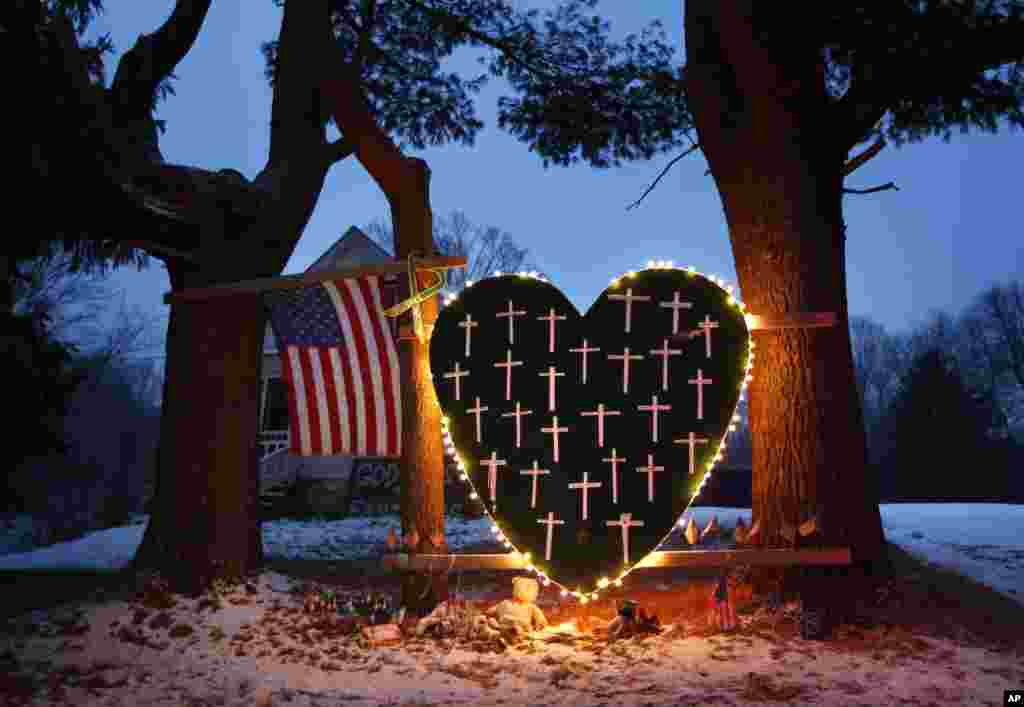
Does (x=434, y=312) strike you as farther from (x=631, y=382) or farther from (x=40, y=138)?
(x=40, y=138)

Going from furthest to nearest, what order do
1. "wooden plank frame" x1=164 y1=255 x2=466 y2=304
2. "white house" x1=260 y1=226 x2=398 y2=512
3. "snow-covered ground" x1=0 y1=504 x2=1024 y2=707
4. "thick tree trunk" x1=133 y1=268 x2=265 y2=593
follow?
"white house" x1=260 y1=226 x2=398 y2=512 < "thick tree trunk" x1=133 y1=268 x2=265 y2=593 < "wooden plank frame" x1=164 y1=255 x2=466 y2=304 < "snow-covered ground" x1=0 y1=504 x2=1024 y2=707

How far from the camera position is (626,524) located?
4.52m

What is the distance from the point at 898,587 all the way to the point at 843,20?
15.0 ft

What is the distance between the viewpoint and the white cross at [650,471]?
454 centimetres

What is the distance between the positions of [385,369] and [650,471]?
88.9 inches

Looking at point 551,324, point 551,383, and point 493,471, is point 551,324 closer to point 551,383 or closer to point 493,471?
point 551,383

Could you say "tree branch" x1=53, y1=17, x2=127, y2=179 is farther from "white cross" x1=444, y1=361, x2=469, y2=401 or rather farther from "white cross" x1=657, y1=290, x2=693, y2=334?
"white cross" x1=657, y1=290, x2=693, y2=334

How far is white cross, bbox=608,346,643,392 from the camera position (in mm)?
4645

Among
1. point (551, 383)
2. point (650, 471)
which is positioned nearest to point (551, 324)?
point (551, 383)

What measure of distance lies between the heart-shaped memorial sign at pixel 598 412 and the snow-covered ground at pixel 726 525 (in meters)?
3.78

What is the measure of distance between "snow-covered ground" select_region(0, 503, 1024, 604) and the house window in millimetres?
5588

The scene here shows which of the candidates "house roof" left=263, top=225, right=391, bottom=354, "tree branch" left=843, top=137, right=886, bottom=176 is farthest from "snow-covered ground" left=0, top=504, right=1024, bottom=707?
"house roof" left=263, top=225, right=391, bottom=354

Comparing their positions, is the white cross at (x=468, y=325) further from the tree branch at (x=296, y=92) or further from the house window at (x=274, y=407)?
the house window at (x=274, y=407)

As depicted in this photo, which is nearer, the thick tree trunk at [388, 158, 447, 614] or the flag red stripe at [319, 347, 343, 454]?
the thick tree trunk at [388, 158, 447, 614]
